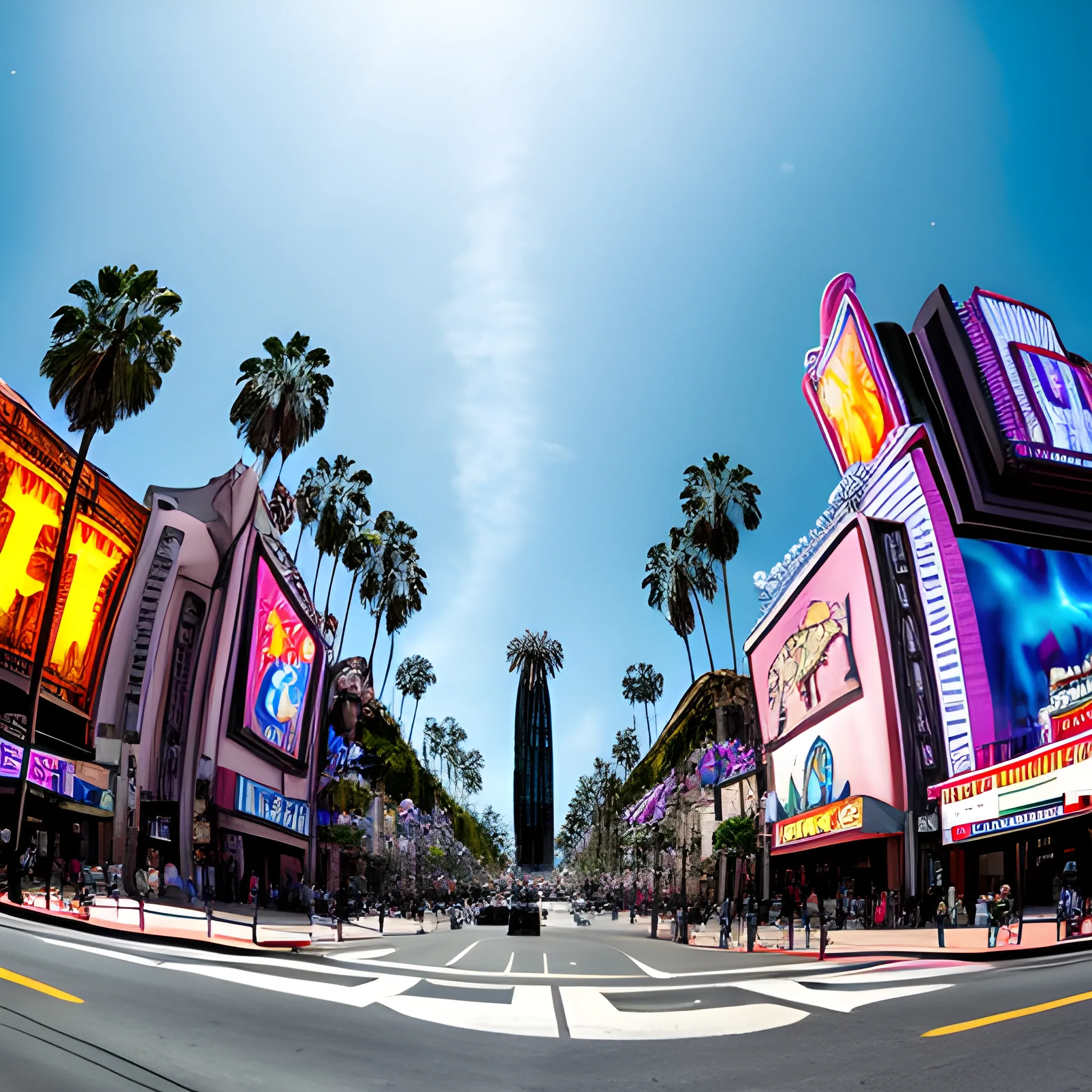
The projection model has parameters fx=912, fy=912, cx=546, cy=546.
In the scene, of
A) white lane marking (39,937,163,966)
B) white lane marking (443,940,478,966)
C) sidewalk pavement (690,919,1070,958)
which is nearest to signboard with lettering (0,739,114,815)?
white lane marking (39,937,163,966)

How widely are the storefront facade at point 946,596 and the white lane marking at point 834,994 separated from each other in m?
20.2

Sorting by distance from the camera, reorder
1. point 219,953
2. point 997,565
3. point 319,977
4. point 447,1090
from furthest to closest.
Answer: point 997,565, point 219,953, point 319,977, point 447,1090

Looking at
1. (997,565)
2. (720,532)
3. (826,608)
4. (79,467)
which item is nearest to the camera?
(79,467)

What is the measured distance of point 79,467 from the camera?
106 feet

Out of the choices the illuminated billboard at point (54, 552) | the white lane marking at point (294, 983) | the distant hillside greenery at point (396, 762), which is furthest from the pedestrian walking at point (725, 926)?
the distant hillside greenery at point (396, 762)

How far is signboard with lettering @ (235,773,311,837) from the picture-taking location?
45.0 metres

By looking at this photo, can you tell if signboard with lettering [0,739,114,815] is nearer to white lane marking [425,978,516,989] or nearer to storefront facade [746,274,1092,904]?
white lane marking [425,978,516,989]

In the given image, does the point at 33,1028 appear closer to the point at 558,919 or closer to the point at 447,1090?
the point at 447,1090

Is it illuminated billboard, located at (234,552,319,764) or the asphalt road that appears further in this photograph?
illuminated billboard, located at (234,552,319,764)

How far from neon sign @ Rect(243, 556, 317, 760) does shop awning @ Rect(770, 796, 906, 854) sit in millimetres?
29171

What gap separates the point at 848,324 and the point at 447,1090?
50.3 metres

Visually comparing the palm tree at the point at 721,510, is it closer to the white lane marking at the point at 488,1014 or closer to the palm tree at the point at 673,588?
the palm tree at the point at 673,588

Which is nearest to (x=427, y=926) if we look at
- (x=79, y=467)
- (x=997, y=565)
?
(x=79, y=467)

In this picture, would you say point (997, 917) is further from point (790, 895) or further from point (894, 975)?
point (790, 895)
